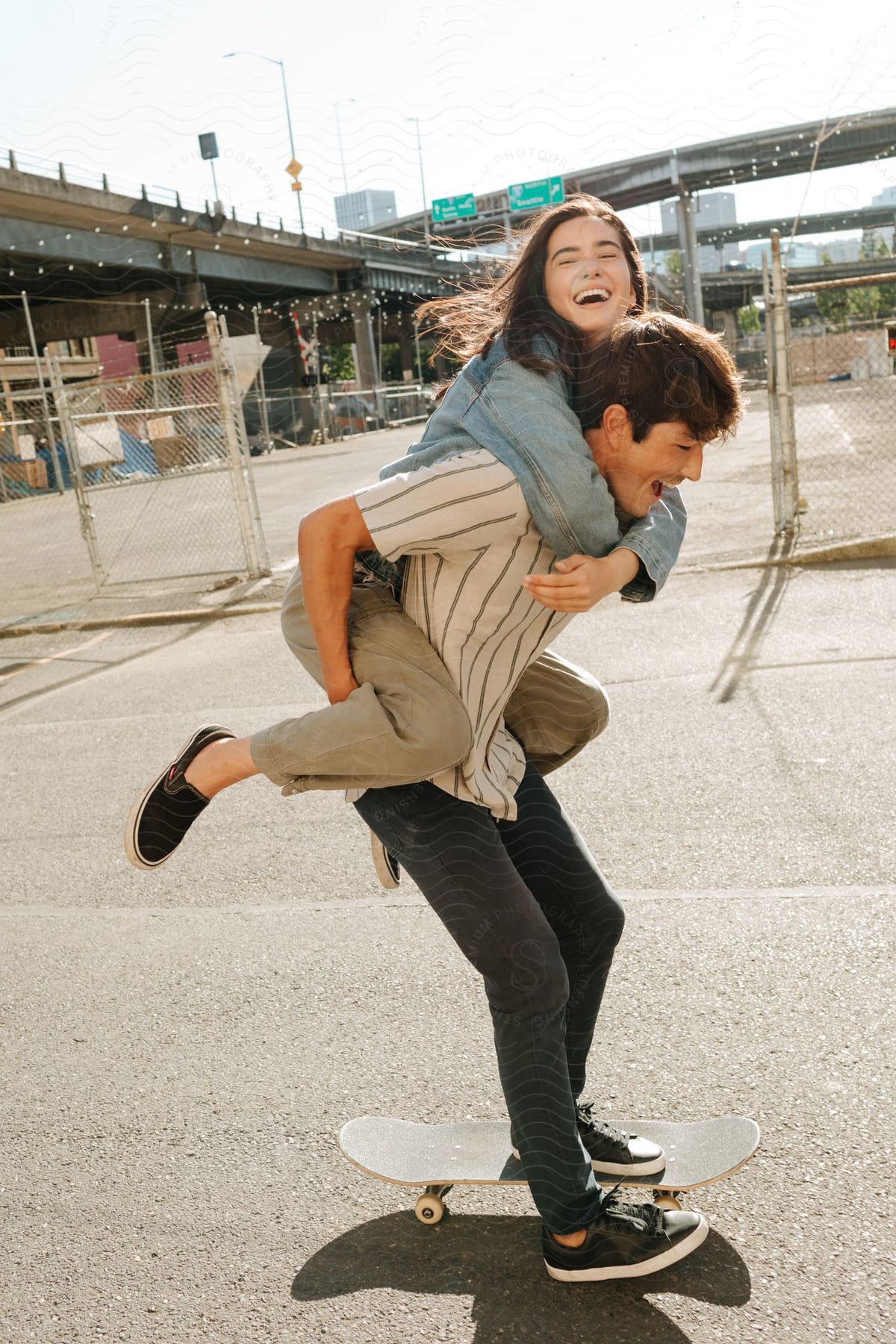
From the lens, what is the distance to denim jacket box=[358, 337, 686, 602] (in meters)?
2.09

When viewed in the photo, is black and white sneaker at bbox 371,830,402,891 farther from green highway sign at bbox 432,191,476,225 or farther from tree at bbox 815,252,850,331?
tree at bbox 815,252,850,331

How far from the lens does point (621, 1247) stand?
2.32 metres

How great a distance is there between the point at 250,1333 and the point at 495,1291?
473 millimetres

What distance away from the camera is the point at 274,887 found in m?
4.60

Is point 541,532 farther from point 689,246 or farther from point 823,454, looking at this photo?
point 689,246

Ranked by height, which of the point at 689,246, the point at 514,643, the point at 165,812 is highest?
the point at 689,246

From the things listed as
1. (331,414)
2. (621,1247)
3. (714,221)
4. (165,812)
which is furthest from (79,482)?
(714,221)

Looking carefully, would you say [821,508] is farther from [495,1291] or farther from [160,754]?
[495,1291]

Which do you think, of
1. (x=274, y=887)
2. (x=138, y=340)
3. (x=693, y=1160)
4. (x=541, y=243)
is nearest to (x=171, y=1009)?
(x=274, y=887)

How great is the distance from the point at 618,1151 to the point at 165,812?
125 cm

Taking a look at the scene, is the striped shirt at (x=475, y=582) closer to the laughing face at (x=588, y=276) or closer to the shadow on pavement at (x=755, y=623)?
the laughing face at (x=588, y=276)

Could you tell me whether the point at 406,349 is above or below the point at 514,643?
above

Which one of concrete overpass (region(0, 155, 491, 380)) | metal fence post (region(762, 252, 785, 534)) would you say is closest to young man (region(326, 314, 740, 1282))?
metal fence post (region(762, 252, 785, 534))

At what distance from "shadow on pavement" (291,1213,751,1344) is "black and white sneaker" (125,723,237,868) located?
944 mm
